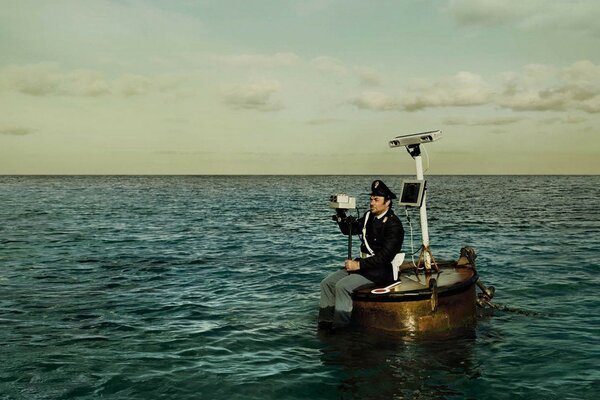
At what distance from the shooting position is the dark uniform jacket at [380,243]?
30.7 ft

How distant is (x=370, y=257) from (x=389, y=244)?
0.44 m

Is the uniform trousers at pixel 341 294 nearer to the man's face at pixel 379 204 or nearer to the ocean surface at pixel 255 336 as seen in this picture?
the ocean surface at pixel 255 336

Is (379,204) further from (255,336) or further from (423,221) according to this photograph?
(255,336)

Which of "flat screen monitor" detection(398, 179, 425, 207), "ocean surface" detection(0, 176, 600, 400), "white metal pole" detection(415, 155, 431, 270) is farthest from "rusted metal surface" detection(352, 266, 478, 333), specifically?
"flat screen monitor" detection(398, 179, 425, 207)

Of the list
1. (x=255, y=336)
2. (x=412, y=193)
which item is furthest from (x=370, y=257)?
(x=255, y=336)

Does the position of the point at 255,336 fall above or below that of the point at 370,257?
below

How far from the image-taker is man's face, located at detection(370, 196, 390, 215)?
9.36 meters

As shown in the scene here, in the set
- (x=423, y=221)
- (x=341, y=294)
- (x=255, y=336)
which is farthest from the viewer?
(x=423, y=221)

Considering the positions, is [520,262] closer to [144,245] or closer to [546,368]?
[546,368]

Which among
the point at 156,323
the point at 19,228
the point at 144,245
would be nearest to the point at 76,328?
the point at 156,323

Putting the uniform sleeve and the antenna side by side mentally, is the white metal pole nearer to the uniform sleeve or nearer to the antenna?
the antenna

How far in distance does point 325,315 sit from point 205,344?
2.32m

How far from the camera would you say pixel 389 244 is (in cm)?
932

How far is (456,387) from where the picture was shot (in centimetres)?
778
